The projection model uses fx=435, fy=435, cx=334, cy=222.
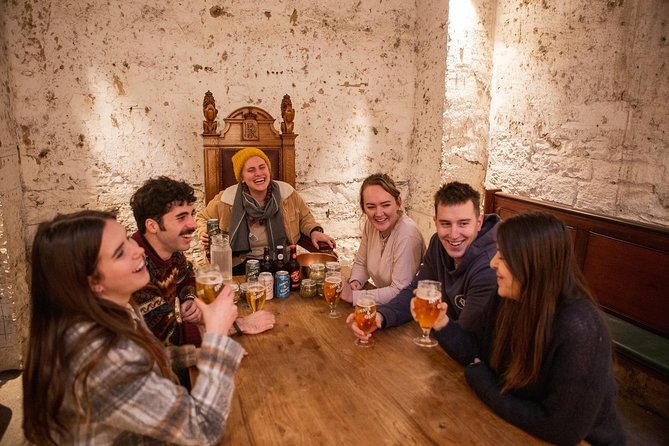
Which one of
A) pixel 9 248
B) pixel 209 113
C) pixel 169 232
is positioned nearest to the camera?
pixel 169 232

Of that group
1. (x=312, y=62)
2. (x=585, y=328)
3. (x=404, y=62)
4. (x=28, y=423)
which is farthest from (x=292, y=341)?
(x=404, y=62)

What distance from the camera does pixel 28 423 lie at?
115cm

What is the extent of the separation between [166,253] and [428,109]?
3.17 meters

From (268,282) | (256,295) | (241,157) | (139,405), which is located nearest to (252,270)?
(268,282)

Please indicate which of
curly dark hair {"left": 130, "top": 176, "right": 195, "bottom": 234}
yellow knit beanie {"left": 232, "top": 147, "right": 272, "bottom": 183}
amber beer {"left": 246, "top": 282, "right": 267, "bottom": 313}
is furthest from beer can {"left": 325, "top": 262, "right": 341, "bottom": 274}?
yellow knit beanie {"left": 232, "top": 147, "right": 272, "bottom": 183}

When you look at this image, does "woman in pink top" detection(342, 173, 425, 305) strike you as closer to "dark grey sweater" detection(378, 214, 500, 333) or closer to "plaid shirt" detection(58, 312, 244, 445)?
"dark grey sweater" detection(378, 214, 500, 333)

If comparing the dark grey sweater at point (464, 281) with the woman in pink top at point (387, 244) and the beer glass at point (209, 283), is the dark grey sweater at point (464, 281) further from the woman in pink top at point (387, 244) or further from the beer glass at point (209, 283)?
the beer glass at point (209, 283)

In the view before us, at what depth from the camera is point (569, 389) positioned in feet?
4.11

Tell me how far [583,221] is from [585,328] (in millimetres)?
2018

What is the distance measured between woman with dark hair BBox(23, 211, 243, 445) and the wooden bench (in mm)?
2296

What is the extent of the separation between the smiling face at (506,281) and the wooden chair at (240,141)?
227cm

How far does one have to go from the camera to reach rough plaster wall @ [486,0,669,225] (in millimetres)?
2701

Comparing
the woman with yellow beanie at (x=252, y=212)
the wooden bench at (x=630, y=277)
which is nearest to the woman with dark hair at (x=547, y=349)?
the wooden bench at (x=630, y=277)

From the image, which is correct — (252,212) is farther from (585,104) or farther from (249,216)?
(585,104)
